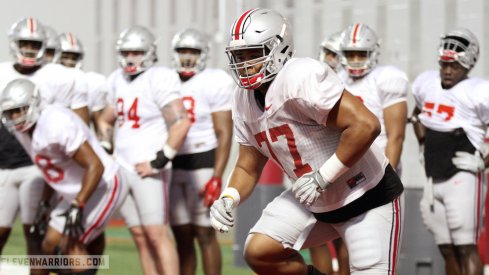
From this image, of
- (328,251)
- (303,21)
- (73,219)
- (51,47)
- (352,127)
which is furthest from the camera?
(303,21)

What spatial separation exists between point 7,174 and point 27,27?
3.35 ft

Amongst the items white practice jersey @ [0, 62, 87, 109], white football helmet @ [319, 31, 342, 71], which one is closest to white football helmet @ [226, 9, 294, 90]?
white football helmet @ [319, 31, 342, 71]

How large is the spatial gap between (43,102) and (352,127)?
3.11 metres

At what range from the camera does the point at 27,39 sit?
23.6 feet

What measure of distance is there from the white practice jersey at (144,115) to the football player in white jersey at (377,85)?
3.64ft

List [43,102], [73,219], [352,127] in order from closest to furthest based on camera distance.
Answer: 1. [352,127]
2. [73,219]
3. [43,102]

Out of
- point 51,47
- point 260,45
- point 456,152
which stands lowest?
point 456,152

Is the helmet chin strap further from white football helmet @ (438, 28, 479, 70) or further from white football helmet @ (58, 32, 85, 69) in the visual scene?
white football helmet @ (58, 32, 85, 69)

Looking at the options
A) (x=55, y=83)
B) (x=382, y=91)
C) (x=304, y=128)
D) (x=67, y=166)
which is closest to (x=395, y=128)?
(x=382, y=91)

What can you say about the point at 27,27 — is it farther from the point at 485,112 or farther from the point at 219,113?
the point at 485,112

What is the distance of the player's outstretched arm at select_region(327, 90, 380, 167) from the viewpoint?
169 inches

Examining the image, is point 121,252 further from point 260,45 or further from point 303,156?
point 260,45

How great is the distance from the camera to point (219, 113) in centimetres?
736

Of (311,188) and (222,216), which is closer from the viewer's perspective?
(311,188)
